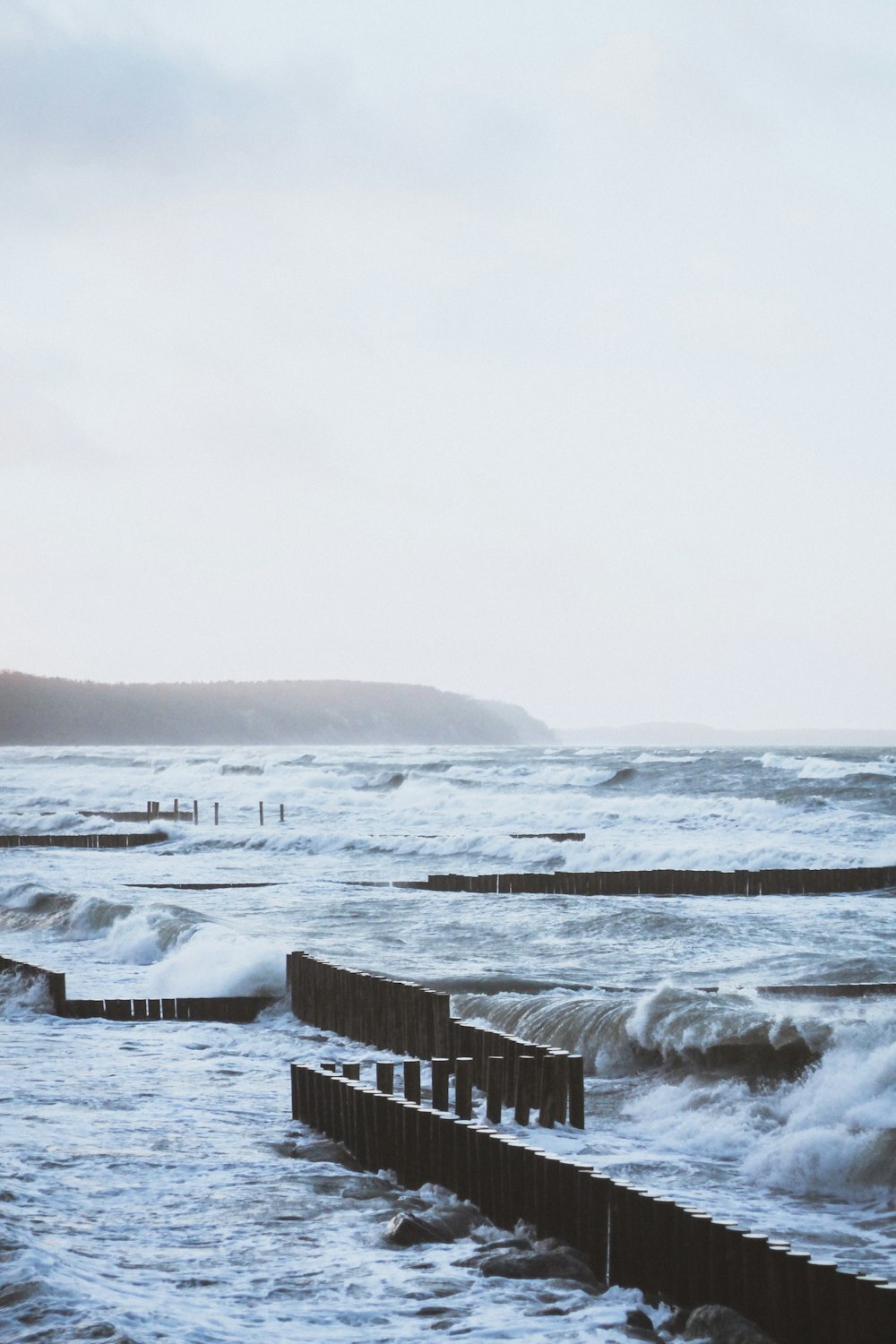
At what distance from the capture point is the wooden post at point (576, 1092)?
9398mm

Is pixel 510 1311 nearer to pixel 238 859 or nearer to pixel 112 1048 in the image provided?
pixel 112 1048

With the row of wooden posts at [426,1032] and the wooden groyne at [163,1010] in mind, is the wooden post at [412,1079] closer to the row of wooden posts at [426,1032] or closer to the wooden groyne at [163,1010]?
the row of wooden posts at [426,1032]

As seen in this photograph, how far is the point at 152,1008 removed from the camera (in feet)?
45.6

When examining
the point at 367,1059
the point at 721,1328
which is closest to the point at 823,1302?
the point at 721,1328

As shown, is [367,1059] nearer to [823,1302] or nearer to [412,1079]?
[412,1079]

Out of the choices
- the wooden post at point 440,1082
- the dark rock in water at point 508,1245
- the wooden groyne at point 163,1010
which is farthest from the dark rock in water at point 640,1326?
the wooden groyne at point 163,1010

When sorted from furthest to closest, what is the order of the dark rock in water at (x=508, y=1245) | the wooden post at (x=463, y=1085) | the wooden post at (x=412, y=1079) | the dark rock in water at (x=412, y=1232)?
the wooden post at (x=412, y=1079) < the wooden post at (x=463, y=1085) < the dark rock in water at (x=412, y=1232) < the dark rock in water at (x=508, y=1245)

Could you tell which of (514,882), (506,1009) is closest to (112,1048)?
(506,1009)

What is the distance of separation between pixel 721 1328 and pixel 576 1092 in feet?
11.6

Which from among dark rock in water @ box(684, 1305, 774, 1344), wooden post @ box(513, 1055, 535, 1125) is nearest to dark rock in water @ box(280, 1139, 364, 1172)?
wooden post @ box(513, 1055, 535, 1125)

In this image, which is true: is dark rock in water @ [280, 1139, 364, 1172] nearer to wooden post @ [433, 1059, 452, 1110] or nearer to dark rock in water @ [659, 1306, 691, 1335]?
wooden post @ [433, 1059, 452, 1110]

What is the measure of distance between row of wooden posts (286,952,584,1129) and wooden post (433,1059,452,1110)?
5 cm

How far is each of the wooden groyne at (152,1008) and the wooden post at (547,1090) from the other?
5.31 metres

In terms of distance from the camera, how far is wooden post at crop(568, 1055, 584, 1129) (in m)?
9.40
